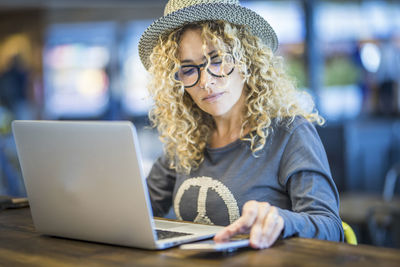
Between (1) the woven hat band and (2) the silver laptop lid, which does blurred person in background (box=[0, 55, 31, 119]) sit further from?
(2) the silver laptop lid

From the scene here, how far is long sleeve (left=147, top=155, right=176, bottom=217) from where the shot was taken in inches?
75.0

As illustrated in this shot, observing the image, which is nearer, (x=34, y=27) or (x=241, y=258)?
(x=241, y=258)

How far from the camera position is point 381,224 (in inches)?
123

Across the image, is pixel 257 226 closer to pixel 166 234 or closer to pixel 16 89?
pixel 166 234

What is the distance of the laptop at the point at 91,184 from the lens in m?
1.06

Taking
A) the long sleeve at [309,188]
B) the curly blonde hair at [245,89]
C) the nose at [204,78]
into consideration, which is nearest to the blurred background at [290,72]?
the curly blonde hair at [245,89]

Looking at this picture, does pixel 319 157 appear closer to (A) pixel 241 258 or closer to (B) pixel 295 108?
(B) pixel 295 108

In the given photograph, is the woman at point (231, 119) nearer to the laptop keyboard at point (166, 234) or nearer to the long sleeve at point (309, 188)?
the long sleeve at point (309, 188)

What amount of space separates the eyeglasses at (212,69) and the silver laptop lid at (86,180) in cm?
56

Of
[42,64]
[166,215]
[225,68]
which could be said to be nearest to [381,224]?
[166,215]

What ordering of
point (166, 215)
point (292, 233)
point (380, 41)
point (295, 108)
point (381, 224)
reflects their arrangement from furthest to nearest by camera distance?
point (380, 41)
point (381, 224)
point (166, 215)
point (295, 108)
point (292, 233)

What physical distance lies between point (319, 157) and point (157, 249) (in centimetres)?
60

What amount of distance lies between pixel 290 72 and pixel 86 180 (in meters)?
1.11

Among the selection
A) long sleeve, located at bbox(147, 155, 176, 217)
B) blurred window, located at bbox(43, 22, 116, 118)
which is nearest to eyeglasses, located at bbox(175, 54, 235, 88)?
long sleeve, located at bbox(147, 155, 176, 217)
